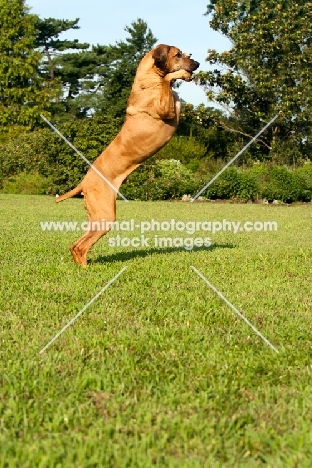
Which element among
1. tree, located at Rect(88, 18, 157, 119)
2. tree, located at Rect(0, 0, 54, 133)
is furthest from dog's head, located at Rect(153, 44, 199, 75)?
tree, located at Rect(0, 0, 54, 133)

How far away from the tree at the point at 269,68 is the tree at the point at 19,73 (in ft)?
57.9

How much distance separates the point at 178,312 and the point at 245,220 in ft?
40.0

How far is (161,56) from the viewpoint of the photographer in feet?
21.9

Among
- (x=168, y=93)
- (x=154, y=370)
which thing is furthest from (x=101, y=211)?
(x=154, y=370)

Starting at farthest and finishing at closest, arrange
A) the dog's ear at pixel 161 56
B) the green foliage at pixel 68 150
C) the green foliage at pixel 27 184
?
the green foliage at pixel 27 184 → the green foliage at pixel 68 150 → the dog's ear at pixel 161 56


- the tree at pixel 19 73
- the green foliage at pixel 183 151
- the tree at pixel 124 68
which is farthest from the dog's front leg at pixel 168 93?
the tree at pixel 19 73

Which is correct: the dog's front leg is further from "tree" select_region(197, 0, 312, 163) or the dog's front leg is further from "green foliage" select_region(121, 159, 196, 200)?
"tree" select_region(197, 0, 312, 163)

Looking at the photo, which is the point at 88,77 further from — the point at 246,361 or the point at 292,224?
the point at 246,361

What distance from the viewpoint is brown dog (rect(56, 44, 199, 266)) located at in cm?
672

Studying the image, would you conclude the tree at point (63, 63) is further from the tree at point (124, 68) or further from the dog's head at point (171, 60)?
the dog's head at point (171, 60)

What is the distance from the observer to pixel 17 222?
14258mm

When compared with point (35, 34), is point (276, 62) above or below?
below

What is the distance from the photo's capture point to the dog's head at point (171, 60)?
6.68 meters

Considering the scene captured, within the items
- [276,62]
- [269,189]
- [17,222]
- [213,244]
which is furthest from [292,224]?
[276,62]
